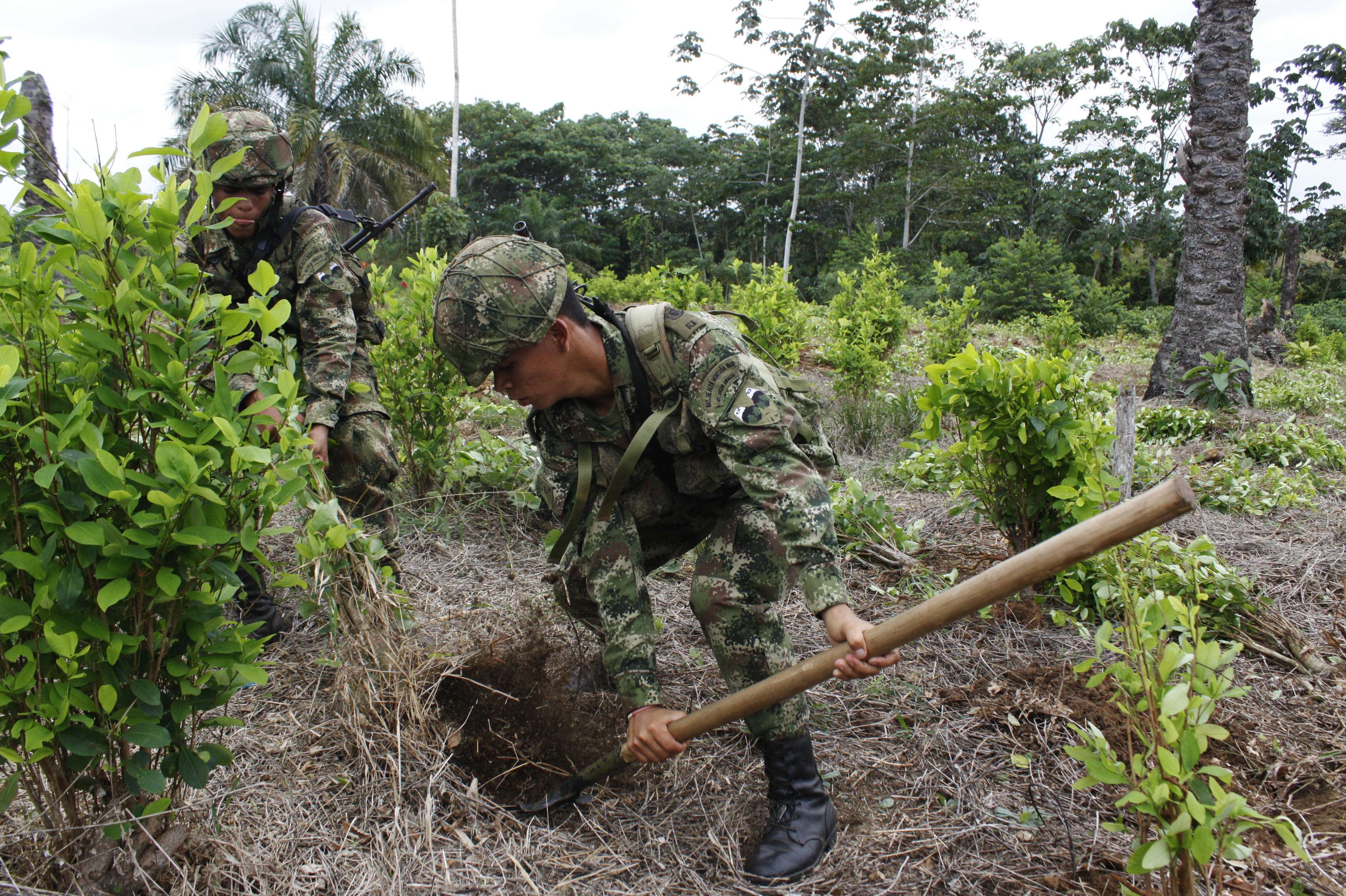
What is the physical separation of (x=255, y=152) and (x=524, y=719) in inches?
Result: 87.1

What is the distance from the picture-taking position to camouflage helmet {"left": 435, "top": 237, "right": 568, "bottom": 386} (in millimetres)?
1896

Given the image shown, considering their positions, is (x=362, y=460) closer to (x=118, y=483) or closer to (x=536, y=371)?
(x=536, y=371)

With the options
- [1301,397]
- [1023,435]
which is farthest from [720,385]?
[1301,397]

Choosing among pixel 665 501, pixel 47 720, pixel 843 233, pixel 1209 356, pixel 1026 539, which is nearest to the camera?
pixel 47 720

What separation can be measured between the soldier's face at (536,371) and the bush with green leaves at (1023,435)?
149cm

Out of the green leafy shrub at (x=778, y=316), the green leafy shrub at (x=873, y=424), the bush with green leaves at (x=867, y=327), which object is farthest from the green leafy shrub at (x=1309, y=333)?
the green leafy shrub at (x=873, y=424)

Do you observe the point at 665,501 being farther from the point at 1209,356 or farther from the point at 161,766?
the point at 1209,356

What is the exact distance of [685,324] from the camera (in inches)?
81.6

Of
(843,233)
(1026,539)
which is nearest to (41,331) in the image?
(1026,539)

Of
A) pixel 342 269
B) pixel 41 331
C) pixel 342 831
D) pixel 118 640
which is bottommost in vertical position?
pixel 342 831

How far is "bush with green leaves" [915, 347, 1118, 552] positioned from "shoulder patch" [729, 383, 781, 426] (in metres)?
1.18

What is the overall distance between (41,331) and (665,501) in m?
1.46

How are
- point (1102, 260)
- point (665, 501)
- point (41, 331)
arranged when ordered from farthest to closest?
point (1102, 260) → point (665, 501) → point (41, 331)

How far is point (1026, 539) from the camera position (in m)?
3.11
